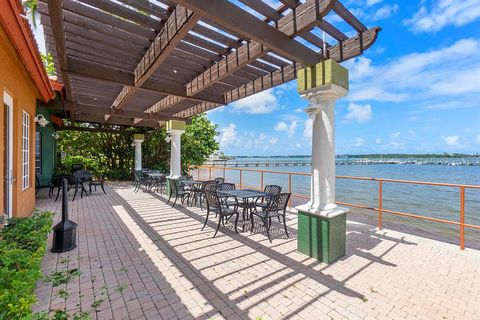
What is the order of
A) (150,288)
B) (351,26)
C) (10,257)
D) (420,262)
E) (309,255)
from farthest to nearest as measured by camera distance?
1. (309,255)
2. (420,262)
3. (351,26)
4. (150,288)
5. (10,257)

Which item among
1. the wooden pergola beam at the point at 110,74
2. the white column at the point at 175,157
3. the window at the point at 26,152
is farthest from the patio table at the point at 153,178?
the wooden pergola beam at the point at 110,74

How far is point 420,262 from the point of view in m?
3.11

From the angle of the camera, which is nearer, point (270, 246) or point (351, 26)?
point (351, 26)

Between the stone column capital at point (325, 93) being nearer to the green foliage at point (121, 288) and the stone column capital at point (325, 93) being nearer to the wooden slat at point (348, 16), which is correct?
the wooden slat at point (348, 16)

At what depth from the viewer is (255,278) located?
106 inches

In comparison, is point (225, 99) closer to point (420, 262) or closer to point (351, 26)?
point (351, 26)

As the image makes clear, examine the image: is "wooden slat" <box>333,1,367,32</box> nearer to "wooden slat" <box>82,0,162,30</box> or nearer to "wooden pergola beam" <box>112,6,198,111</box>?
"wooden pergola beam" <box>112,6,198,111</box>

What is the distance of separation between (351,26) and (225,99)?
12.1 feet

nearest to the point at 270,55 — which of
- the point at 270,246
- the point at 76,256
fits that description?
the point at 270,246

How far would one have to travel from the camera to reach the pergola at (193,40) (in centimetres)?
249

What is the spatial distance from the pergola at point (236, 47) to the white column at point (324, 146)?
0.01m

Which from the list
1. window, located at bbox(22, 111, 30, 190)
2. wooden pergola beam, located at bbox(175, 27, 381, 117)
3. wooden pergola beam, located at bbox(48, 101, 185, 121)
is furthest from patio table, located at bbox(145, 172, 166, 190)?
window, located at bbox(22, 111, 30, 190)

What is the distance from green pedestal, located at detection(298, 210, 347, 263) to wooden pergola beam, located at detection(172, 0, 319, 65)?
218 centimetres

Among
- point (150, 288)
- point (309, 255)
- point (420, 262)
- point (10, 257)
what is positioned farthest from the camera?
point (309, 255)
